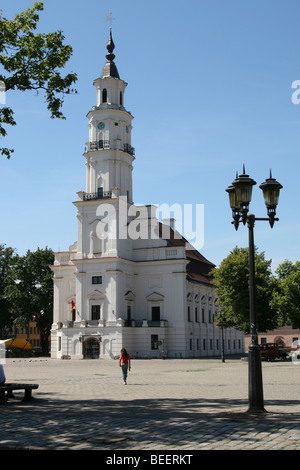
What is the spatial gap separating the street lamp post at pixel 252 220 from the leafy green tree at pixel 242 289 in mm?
35331

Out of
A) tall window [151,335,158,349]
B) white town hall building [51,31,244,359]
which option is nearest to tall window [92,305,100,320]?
white town hall building [51,31,244,359]

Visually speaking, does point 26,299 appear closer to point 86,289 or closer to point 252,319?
point 86,289

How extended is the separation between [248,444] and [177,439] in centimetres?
124

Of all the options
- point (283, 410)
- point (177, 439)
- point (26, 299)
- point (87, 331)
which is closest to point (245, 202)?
point (283, 410)

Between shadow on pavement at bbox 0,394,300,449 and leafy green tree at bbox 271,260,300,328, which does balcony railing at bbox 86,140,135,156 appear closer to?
leafy green tree at bbox 271,260,300,328

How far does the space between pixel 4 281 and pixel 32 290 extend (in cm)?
494

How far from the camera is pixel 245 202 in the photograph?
13.2 m

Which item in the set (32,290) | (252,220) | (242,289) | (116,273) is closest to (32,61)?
(252,220)

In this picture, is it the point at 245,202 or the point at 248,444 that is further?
the point at 245,202

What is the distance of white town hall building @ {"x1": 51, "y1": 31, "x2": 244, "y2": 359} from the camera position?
61.8 meters

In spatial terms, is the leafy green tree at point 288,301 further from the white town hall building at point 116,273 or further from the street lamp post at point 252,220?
the street lamp post at point 252,220

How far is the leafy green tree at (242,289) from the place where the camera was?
160 feet

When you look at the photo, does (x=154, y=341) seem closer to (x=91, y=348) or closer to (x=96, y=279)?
(x=91, y=348)

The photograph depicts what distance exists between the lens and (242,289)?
49.0 meters
